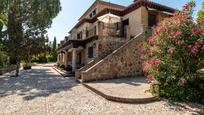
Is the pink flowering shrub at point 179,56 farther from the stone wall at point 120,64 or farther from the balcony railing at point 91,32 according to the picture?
the balcony railing at point 91,32

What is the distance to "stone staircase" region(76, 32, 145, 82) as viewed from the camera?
13.5 m

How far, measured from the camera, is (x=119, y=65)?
14438 millimetres

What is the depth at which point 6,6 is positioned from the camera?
21.4 metres

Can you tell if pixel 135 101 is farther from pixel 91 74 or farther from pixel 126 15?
pixel 126 15

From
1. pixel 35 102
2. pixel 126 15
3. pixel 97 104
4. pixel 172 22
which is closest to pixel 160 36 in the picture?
pixel 172 22

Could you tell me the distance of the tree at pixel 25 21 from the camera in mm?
20062

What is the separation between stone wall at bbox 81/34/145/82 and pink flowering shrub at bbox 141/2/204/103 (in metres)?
5.73

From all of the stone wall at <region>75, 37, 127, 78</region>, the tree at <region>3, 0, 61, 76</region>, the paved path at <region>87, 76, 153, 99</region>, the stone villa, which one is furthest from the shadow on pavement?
the tree at <region>3, 0, 61, 76</region>

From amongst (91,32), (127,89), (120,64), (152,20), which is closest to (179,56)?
(127,89)

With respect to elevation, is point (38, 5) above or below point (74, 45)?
above

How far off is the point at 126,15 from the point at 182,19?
41.4 ft

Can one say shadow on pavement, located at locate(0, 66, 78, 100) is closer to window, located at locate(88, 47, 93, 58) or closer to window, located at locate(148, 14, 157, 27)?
window, located at locate(88, 47, 93, 58)

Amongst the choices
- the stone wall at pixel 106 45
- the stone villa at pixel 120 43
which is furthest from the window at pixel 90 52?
the stone wall at pixel 106 45

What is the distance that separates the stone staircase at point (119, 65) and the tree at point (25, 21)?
950 cm
